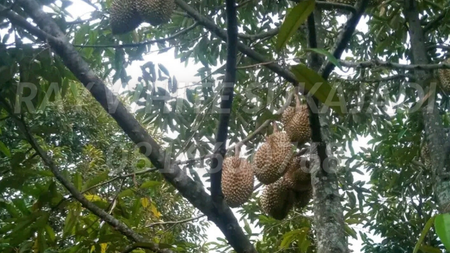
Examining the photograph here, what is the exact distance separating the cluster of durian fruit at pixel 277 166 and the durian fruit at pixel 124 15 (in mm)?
481

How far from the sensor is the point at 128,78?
180 cm

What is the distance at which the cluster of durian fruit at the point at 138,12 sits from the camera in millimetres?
1437

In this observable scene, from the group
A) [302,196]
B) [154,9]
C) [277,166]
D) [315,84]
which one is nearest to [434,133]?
[302,196]

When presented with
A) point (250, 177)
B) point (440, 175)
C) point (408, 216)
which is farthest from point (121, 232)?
point (408, 216)

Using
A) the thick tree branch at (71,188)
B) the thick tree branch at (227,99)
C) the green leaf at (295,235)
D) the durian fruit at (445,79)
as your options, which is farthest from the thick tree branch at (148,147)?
the durian fruit at (445,79)

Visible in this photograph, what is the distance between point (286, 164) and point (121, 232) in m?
0.51

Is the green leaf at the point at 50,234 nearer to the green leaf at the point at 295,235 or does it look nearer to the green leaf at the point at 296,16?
the green leaf at the point at 295,235

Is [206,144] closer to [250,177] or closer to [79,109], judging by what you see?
[250,177]

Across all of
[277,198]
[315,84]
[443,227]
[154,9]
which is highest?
[154,9]

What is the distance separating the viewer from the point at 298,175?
1.48m

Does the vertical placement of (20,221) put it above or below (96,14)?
below

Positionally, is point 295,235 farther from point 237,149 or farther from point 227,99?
point 227,99

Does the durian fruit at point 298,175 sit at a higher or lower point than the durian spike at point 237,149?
lower

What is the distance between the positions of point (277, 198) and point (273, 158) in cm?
19
